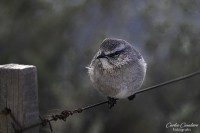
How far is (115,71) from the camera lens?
4.14 m

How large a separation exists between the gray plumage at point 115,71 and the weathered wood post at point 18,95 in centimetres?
136

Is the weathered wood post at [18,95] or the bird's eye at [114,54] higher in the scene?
the bird's eye at [114,54]

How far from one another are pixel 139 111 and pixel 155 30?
172cm

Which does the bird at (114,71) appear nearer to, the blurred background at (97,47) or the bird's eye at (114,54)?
the bird's eye at (114,54)

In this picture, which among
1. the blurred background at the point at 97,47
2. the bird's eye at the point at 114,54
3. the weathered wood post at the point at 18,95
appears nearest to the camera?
the weathered wood post at the point at 18,95

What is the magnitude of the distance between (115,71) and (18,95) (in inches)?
61.3

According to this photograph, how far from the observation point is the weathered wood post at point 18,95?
2699 mm

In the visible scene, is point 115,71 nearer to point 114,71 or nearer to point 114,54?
point 114,71

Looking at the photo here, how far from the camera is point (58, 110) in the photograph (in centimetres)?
852

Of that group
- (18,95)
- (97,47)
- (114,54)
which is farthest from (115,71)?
(97,47)

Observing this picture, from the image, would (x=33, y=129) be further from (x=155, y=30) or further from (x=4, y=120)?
(x=155, y=30)

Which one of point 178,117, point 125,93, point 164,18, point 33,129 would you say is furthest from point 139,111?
point 33,129

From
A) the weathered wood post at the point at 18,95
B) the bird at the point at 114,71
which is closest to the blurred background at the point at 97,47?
the bird at the point at 114,71

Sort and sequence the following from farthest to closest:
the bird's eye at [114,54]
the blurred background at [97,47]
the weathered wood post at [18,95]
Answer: the blurred background at [97,47] < the bird's eye at [114,54] < the weathered wood post at [18,95]
